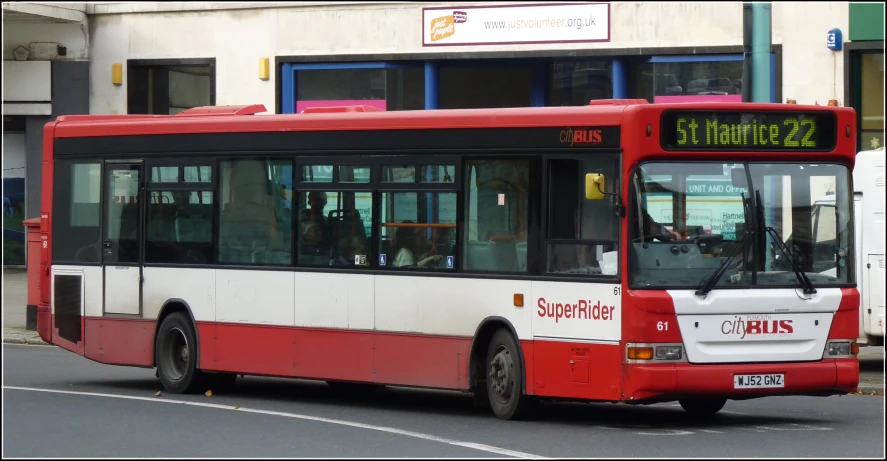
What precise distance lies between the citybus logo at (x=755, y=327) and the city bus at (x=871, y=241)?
17.6 ft

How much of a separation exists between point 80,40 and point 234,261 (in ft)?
50.8

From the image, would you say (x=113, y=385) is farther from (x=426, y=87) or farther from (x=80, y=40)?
(x=80, y=40)

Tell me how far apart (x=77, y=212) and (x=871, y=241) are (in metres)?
8.45

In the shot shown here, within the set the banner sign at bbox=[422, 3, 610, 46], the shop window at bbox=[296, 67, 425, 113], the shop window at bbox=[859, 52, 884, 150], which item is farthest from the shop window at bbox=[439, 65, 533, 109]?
the shop window at bbox=[859, 52, 884, 150]

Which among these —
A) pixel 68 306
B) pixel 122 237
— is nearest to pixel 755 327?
pixel 122 237

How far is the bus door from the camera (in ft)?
49.8

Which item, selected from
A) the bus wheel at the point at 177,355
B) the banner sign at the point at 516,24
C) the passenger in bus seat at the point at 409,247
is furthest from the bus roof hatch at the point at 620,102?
the banner sign at the point at 516,24

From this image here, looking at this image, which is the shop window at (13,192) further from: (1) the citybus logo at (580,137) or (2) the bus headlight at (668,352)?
(2) the bus headlight at (668,352)

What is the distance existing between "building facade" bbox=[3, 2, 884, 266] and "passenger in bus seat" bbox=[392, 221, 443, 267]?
11.0 m

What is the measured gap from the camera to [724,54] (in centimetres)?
2302

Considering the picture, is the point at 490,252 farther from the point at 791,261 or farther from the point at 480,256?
the point at 791,261

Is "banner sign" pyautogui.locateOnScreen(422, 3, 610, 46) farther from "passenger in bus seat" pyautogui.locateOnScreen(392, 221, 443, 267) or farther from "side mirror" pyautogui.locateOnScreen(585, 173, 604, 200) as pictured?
"side mirror" pyautogui.locateOnScreen(585, 173, 604, 200)

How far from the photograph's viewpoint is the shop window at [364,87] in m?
25.8

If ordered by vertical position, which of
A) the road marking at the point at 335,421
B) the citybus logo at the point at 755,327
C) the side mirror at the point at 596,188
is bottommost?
the road marking at the point at 335,421
